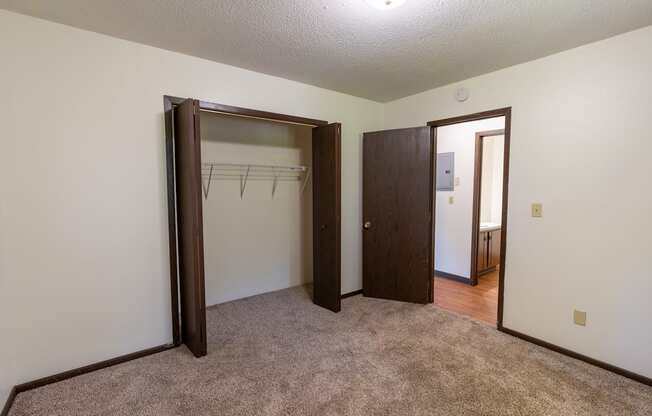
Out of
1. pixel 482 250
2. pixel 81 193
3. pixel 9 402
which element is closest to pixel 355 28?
pixel 81 193

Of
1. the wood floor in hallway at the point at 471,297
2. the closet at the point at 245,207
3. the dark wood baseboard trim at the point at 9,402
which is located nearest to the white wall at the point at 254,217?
the closet at the point at 245,207

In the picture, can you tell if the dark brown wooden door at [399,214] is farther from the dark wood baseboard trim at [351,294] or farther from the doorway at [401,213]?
the dark wood baseboard trim at [351,294]

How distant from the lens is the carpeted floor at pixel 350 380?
6.15 feet

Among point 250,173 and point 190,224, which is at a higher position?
point 250,173

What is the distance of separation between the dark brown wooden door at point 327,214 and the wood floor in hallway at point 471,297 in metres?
1.26

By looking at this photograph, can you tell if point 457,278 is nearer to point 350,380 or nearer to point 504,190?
point 504,190

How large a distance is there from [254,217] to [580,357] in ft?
10.5

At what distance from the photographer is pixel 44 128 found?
2.01m

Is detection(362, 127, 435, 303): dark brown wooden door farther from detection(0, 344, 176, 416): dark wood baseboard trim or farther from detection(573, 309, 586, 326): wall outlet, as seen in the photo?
detection(0, 344, 176, 416): dark wood baseboard trim

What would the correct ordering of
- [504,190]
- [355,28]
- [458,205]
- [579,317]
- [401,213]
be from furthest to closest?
[458,205], [401,213], [504,190], [579,317], [355,28]

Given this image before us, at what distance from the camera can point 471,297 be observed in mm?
3730

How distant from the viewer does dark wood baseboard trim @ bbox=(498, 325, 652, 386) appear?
2131mm

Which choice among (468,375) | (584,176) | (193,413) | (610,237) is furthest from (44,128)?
(610,237)

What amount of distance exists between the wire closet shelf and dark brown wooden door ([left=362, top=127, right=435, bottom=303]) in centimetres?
85
